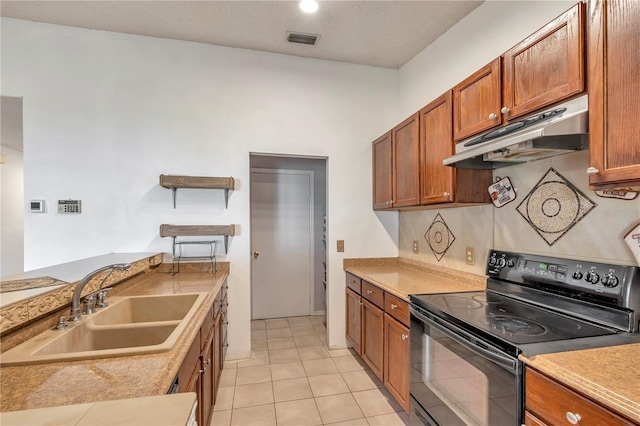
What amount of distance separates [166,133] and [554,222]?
299cm

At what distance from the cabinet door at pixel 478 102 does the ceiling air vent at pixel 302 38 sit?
1.42 meters

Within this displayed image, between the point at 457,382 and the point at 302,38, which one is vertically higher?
the point at 302,38

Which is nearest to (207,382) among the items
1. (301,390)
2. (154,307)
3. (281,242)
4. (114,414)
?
(154,307)

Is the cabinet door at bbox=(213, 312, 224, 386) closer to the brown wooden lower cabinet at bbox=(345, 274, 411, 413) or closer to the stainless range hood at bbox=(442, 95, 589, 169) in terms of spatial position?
the brown wooden lower cabinet at bbox=(345, 274, 411, 413)

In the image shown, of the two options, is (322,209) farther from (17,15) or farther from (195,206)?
(17,15)

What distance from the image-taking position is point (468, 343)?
1380mm

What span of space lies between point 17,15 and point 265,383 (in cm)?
363

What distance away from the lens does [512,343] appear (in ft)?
3.78

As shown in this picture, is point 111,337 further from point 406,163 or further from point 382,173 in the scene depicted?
point 382,173

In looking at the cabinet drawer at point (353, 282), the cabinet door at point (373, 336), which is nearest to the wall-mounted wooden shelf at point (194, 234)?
the cabinet drawer at point (353, 282)

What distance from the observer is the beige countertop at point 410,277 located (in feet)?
6.89

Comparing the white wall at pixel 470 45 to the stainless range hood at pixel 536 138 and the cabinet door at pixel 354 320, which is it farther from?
the cabinet door at pixel 354 320

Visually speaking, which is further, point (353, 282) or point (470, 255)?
point (353, 282)

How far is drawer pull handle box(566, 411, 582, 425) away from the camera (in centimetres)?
90
